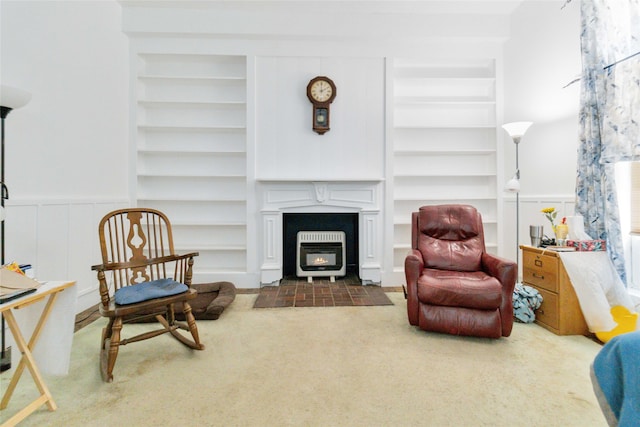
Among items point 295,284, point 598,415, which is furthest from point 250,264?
point 598,415

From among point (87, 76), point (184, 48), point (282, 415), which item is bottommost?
point (282, 415)

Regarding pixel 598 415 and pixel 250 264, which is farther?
pixel 250 264

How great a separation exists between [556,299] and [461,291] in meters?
0.84

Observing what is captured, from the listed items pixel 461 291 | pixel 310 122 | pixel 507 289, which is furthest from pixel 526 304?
pixel 310 122

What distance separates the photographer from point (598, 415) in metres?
1.51

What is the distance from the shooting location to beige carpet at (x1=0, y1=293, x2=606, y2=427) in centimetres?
151

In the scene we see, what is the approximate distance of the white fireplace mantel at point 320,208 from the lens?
370 centimetres

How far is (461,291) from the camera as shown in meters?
2.23

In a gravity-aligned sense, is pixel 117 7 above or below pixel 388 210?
above

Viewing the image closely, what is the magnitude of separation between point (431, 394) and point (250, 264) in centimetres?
257

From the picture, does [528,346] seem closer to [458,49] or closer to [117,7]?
[458,49]

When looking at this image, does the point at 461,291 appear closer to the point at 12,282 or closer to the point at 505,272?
the point at 505,272

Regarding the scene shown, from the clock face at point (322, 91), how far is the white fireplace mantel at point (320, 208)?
40.3 inches

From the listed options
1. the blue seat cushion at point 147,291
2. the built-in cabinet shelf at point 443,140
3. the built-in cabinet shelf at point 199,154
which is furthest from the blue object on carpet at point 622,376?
the built-in cabinet shelf at point 199,154
